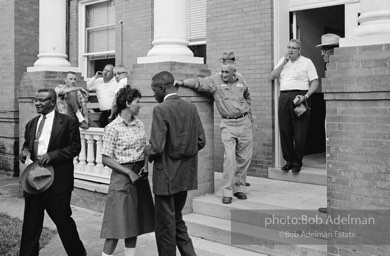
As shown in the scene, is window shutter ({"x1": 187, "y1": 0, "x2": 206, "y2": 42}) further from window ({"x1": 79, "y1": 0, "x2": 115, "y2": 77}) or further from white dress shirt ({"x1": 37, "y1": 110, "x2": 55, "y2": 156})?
white dress shirt ({"x1": 37, "y1": 110, "x2": 55, "y2": 156})

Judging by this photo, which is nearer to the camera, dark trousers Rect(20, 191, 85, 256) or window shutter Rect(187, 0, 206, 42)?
dark trousers Rect(20, 191, 85, 256)

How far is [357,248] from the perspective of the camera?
4672 mm

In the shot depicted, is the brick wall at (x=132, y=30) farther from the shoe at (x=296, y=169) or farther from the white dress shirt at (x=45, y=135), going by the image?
the white dress shirt at (x=45, y=135)

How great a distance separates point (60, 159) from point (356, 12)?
518cm

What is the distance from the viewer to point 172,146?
14.7 feet

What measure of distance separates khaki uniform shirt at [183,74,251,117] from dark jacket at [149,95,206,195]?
1.82 meters

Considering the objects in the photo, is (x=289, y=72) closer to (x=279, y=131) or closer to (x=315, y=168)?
(x=279, y=131)

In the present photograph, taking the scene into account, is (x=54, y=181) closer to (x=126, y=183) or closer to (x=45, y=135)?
(x=45, y=135)

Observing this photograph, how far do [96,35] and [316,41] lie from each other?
6.20 metres

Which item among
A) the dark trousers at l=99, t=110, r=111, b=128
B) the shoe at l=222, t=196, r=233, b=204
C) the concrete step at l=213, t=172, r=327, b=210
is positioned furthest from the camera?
the dark trousers at l=99, t=110, r=111, b=128

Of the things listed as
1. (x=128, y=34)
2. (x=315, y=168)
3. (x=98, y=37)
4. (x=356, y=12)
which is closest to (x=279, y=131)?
→ (x=315, y=168)

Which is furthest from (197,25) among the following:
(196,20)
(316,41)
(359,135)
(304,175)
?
(359,135)

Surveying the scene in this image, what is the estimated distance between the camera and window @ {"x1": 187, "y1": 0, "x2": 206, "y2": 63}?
9.61 m

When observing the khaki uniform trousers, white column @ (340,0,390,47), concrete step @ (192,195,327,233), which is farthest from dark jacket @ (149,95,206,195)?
white column @ (340,0,390,47)
